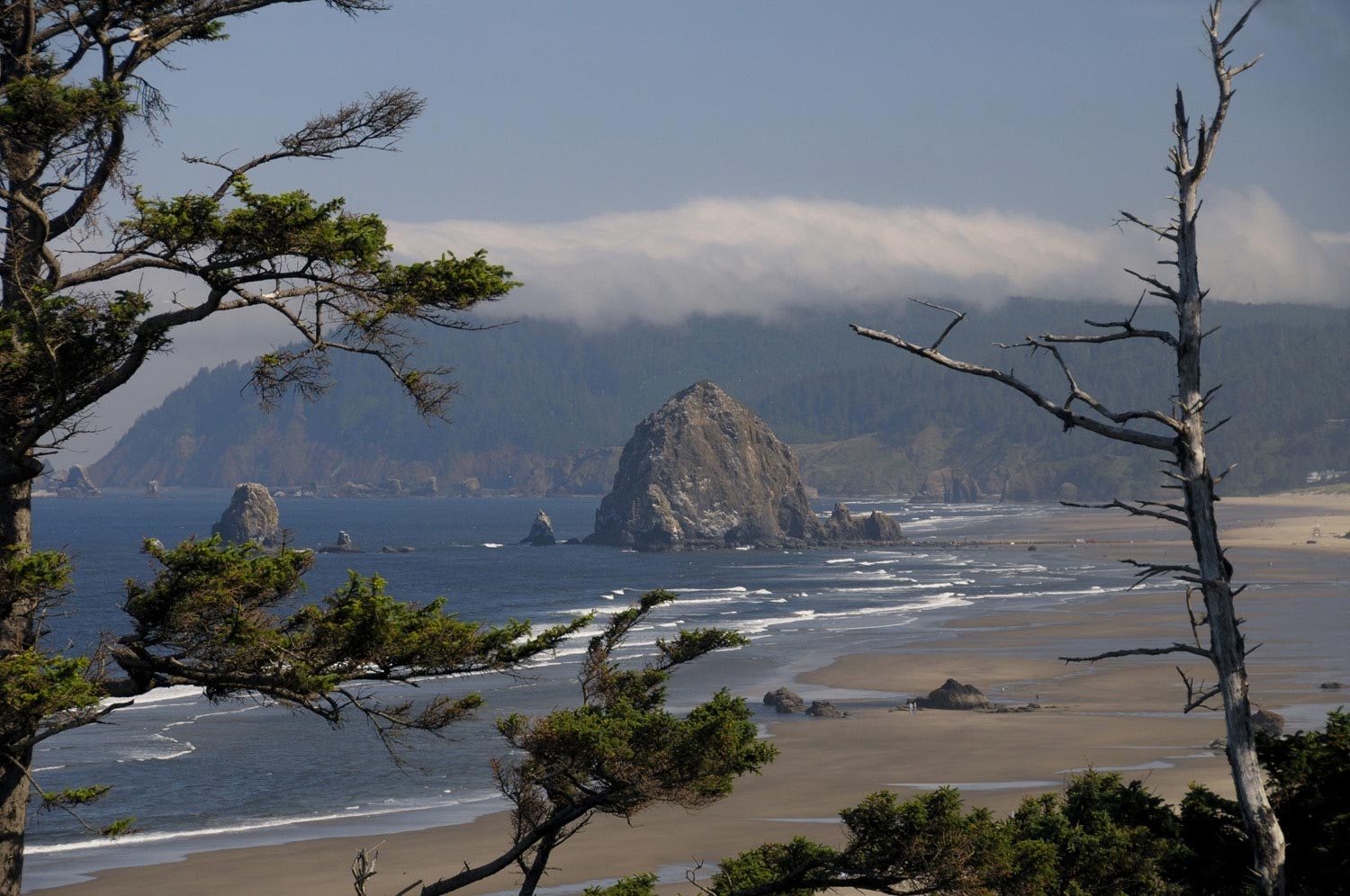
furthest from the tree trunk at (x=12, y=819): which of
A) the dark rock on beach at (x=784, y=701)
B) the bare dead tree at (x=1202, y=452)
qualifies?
the dark rock on beach at (x=784, y=701)

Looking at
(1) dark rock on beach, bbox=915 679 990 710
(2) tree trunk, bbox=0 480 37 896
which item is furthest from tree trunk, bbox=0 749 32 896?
(1) dark rock on beach, bbox=915 679 990 710

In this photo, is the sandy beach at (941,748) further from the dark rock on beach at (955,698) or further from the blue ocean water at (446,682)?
the blue ocean water at (446,682)

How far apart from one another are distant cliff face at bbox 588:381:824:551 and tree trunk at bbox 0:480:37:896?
148167 millimetres

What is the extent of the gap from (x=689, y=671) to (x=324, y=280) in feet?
163

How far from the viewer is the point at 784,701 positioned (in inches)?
1863

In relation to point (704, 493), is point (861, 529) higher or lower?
lower

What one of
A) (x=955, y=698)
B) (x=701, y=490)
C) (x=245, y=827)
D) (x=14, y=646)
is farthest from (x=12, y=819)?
(x=701, y=490)

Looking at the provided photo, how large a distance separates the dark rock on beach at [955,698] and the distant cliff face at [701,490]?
4336 inches

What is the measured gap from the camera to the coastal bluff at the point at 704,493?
161250mm

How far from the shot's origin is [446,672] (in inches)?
413

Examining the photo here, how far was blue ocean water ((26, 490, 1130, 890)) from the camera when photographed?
3281cm

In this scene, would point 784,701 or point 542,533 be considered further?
point 542,533

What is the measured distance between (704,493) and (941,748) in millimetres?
125108

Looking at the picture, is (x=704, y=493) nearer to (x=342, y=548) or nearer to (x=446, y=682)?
(x=342, y=548)
